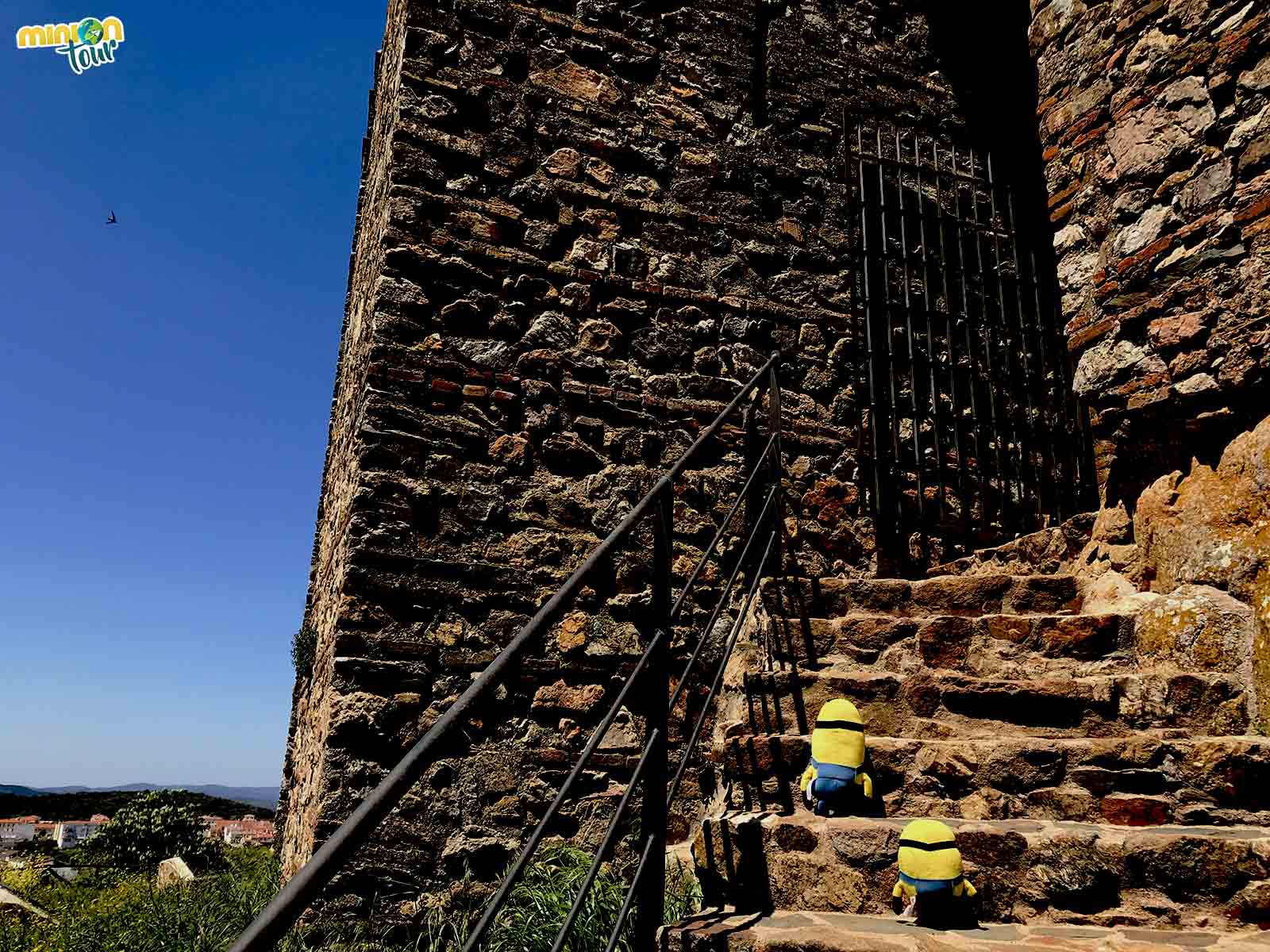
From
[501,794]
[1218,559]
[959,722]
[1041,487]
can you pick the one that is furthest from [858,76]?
[501,794]

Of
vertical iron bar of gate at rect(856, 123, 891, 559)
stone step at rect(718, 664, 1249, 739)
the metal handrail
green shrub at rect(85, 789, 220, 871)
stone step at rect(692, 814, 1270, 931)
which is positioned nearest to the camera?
the metal handrail

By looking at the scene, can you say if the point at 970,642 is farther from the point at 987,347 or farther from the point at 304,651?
the point at 304,651

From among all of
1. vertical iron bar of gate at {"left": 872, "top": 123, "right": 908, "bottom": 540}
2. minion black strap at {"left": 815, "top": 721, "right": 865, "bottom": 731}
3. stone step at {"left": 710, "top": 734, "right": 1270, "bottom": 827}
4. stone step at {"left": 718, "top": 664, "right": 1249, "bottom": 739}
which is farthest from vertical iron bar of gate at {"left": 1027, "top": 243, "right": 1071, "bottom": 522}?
minion black strap at {"left": 815, "top": 721, "right": 865, "bottom": 731}

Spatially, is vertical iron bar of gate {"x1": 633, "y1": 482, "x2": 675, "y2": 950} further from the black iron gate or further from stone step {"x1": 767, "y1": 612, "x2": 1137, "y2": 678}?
the black iron gate

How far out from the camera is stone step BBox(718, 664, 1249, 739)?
2809 mm

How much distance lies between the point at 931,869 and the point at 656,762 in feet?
2.49

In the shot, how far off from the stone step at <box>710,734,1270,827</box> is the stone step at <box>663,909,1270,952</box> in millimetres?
394

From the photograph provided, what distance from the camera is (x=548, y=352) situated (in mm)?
4355

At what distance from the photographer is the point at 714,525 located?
448 centimetres

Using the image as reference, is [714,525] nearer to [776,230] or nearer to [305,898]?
[776,230]

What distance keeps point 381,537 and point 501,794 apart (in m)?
1.19

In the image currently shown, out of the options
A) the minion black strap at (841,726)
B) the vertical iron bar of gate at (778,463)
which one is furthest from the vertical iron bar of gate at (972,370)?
the minion black strap at (841,726)

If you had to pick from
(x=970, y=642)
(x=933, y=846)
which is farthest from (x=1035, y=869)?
(x=970, y=642)

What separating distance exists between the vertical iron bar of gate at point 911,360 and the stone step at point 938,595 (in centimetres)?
121
